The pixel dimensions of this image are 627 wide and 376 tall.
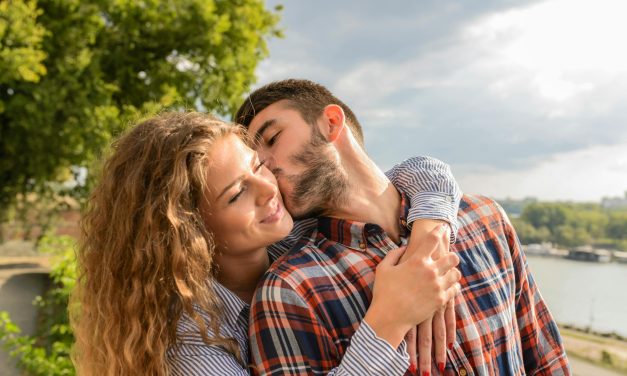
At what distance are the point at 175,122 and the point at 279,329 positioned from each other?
2.96 feet

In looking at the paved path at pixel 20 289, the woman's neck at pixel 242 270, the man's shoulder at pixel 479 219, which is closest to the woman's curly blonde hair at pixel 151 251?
the woman's neck at pixel 242 270

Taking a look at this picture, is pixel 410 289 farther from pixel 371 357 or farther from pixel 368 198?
pixel 368 198

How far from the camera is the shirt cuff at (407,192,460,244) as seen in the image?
2209 millimetres

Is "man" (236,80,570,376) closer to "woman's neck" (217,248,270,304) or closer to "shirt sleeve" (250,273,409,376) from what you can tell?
"shirt sleeve" (250,273,409,376)

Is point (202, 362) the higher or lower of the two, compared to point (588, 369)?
higher

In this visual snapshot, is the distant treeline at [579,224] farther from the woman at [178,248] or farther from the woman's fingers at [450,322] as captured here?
the woman at [178,248]

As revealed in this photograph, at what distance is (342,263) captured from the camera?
2094mm

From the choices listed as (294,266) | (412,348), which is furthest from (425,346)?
(294,266)

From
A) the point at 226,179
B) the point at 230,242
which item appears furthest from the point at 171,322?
the point at 226,179

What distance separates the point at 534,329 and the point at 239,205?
50.7 inches

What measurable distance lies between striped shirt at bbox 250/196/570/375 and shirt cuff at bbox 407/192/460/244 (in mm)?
67

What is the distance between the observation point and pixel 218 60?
13.3 meters

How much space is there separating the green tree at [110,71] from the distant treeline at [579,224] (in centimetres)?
594

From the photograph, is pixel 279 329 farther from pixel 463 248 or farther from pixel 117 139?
pixel 117 139
